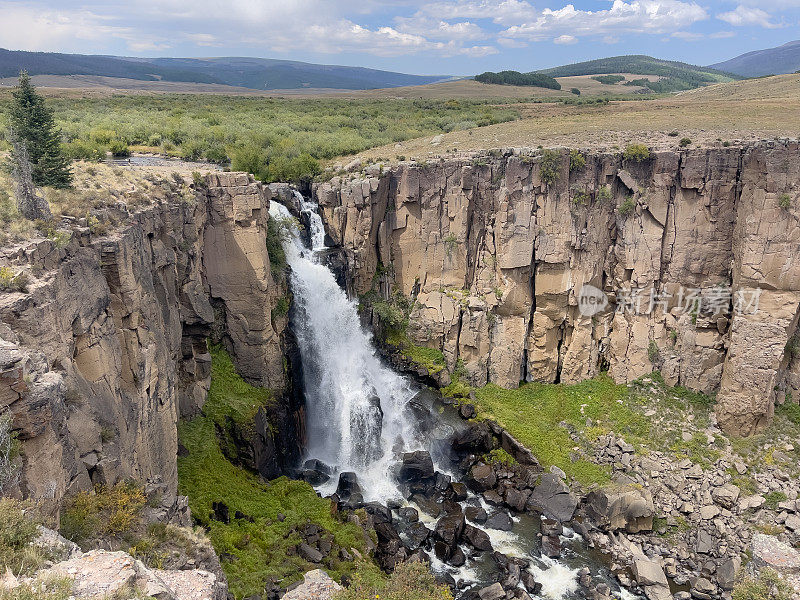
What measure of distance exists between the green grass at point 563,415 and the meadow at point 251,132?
21.1 metres

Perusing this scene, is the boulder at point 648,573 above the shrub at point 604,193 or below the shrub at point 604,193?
below

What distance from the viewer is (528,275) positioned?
119ft

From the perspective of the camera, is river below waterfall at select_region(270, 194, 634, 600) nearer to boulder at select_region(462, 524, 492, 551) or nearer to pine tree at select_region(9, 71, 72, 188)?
boulder at select_region(462, 524, 492, 551)

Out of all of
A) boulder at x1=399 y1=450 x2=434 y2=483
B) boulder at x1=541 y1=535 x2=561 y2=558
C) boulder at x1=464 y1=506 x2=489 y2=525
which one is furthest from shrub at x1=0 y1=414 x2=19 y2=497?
boulder at x1=541 y1=535 x2=561 y2=558

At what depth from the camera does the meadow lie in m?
38.6

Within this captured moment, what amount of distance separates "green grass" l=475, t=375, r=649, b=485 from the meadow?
21.1 meters

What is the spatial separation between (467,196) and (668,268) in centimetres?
1358

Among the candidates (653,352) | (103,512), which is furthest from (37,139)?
(653,352)

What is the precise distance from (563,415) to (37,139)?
3097 cm

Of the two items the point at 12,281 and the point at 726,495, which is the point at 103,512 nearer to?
the point at 12,281

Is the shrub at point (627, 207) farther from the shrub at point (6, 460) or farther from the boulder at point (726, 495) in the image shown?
the shrub at point (6, 460)

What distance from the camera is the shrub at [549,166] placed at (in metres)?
34.4

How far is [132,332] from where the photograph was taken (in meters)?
19.2

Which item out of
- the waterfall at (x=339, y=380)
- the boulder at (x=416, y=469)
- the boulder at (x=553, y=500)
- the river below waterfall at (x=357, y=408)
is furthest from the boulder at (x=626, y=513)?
the waterfall at (x=339, y=380)
